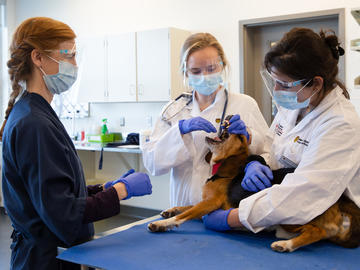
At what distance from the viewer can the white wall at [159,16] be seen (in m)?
3.83

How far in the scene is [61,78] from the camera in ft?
4.80

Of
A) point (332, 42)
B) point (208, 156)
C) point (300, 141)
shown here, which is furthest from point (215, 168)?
point (332, 42)

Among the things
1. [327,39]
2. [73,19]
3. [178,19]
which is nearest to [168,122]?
[327,39]

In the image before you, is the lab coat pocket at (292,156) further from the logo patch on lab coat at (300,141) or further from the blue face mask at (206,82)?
the blue face mask at (206,82)

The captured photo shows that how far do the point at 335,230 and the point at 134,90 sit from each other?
3.57 m

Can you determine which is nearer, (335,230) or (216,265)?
(216,265)

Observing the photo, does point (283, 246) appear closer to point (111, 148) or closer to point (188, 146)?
point (188, 146)

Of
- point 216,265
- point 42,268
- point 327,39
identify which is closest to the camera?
point 216,265

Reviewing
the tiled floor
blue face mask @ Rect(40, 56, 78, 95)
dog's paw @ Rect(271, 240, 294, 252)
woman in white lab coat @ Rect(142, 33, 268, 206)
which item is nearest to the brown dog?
dog's paw @ Rect(271, 240, 294, 252)

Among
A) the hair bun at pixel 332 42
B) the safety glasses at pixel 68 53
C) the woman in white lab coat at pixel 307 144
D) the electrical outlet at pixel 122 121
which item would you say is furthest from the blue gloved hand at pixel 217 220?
the electrical outlet at pixel 122 121

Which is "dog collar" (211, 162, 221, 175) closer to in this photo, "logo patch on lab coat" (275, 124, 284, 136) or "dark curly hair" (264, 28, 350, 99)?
"logo patch on lab coat" (275, 124, 284, 136)

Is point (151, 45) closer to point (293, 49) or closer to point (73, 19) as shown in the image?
point (73, 19)

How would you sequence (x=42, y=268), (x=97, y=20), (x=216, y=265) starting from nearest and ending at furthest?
(x=216, y=265) < (x=42, y=268) < (x=97, y=20)

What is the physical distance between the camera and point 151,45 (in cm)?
448
